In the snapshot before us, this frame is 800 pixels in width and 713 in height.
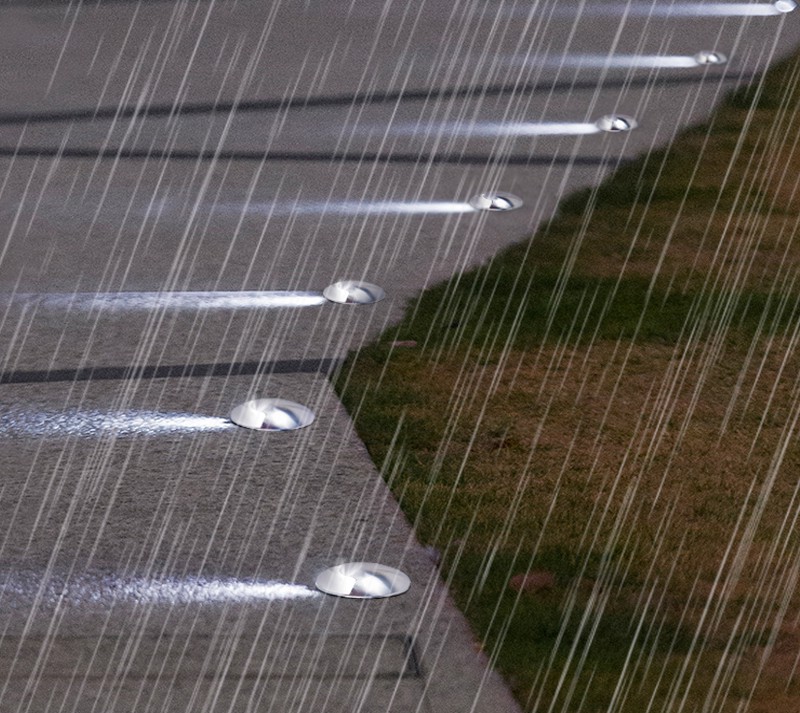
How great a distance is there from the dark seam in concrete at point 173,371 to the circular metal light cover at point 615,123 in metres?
3.00

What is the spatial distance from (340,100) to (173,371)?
3.25 meters

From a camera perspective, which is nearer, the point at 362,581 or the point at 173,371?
the point at 362,581

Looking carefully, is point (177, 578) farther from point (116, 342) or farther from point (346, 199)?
point (346, 199)

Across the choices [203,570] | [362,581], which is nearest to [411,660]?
[362,581]

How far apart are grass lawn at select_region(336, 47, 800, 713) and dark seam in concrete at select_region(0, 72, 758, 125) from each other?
1.68 m

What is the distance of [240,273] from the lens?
5152mm

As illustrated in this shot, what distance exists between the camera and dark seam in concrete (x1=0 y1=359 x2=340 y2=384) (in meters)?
4.29

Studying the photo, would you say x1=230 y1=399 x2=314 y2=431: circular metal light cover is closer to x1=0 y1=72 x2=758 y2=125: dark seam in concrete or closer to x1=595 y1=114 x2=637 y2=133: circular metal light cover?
x1=0 y1=72 x2=758 y2=125: dark seam in concrete

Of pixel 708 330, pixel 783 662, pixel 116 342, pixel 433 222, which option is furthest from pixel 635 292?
pixel 783 662

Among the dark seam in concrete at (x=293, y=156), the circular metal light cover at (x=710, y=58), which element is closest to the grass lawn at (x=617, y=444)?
the dark seam in concrete at (x=293, y=156)

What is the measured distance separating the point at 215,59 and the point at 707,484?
188 inches

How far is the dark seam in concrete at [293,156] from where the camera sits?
20.7 feet

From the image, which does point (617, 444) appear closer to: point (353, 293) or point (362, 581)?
point (362, 581)

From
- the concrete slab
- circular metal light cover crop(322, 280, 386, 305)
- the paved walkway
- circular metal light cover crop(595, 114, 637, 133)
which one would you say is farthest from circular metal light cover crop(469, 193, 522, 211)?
the concrete slab
